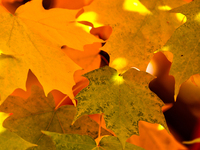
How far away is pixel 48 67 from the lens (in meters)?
0.50

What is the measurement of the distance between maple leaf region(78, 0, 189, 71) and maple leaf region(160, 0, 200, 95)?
0.07m

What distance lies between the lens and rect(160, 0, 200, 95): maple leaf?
1.42 ft

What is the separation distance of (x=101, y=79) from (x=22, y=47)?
0.21m

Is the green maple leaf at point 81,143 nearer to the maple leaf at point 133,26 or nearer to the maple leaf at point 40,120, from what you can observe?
the maple leaf at point 40,120

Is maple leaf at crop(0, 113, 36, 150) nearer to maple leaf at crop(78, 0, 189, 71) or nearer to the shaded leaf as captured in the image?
maple leaf at crop(78, 0, 189, 71)

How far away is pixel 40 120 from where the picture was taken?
21.5 inches

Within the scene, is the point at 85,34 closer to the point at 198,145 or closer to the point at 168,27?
the point at 168,27

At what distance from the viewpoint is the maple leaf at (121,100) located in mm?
455

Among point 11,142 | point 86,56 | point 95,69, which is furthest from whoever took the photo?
point 86,56

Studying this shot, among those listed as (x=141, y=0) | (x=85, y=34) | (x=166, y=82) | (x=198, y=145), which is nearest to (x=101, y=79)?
(x=85, y=34)

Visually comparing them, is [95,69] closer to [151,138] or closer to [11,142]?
[11,142]

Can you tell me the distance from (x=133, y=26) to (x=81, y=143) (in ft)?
0.99

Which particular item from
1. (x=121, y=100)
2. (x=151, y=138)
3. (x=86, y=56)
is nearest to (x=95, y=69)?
(x=121, y=100)

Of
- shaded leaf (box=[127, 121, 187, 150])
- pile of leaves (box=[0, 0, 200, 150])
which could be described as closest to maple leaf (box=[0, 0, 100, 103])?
pile of leaves (box=[0, 0, 200, 150])
